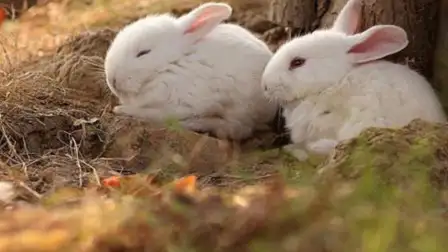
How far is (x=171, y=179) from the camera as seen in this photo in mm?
4387

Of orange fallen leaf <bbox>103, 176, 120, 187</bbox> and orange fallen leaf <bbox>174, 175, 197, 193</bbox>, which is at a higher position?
orange fallen leaf <bbox>174, 175, 197, 193</bbox>

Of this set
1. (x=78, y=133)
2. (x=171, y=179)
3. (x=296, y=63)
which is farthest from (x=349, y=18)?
(x=171, y=179)

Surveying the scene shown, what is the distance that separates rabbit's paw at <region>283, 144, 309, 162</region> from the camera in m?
5.02

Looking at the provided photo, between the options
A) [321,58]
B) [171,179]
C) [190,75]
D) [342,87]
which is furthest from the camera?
[190,75]

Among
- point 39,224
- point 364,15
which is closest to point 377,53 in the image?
point 364,15

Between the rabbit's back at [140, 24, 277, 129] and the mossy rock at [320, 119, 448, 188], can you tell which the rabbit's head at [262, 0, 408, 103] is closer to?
the rabbit's back at [140, 24, 277, 129]

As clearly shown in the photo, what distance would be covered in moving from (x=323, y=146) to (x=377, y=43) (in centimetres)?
70

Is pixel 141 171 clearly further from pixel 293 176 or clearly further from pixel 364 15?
pixel 364 15

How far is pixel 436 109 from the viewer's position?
17.0ft

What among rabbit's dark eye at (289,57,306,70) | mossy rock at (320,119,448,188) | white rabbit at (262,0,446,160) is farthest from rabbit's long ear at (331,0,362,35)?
mossy rock at (320,119,448,188)

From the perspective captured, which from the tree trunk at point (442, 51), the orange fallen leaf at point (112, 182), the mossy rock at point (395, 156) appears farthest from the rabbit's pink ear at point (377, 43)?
the orange fallen leaf at point (112, 182)

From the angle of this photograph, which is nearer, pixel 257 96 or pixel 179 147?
pixel 179 147

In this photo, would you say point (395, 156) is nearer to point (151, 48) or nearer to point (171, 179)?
point (171, 179)

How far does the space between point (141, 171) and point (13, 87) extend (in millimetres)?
1215
